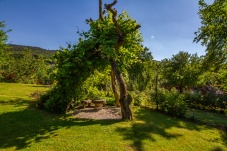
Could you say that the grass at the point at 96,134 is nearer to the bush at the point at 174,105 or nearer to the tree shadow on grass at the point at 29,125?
the tree shadow on grass at the point at 29,125

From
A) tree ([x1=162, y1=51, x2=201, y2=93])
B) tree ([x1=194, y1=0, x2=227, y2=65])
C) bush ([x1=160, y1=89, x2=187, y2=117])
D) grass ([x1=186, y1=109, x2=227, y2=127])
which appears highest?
tree ([x1=194, y1=0, x2=227, y2=65])

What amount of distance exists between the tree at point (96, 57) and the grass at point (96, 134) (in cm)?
122

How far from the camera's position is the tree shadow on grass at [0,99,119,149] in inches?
348

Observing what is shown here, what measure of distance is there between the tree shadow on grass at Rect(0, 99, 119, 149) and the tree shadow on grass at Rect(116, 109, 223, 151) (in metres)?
1.48

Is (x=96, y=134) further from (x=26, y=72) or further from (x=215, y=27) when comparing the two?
(x=26, y=72)

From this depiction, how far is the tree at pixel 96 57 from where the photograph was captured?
40.1ft

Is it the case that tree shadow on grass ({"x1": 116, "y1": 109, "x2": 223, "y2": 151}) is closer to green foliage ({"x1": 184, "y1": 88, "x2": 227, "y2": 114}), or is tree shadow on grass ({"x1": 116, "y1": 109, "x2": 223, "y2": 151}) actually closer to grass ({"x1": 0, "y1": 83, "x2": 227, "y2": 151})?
Answer: grass ({"x1": 0, "y1": 83, "x2": 227, "y2": 151})

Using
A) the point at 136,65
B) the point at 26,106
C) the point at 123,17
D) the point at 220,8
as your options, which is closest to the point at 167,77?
the point at 136,65

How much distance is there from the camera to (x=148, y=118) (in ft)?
44.1

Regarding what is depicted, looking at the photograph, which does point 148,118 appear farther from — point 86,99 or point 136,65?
point 136,65

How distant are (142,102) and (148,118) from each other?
5.37 meters

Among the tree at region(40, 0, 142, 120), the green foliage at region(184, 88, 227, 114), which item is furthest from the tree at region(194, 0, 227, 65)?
the tree at region(40, 0, 142, 120)

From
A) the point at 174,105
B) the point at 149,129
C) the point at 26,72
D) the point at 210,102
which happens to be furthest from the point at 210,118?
the point at 26,72

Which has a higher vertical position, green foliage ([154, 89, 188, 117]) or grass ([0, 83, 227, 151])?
green foliage ([154, 89, 188, 117])
